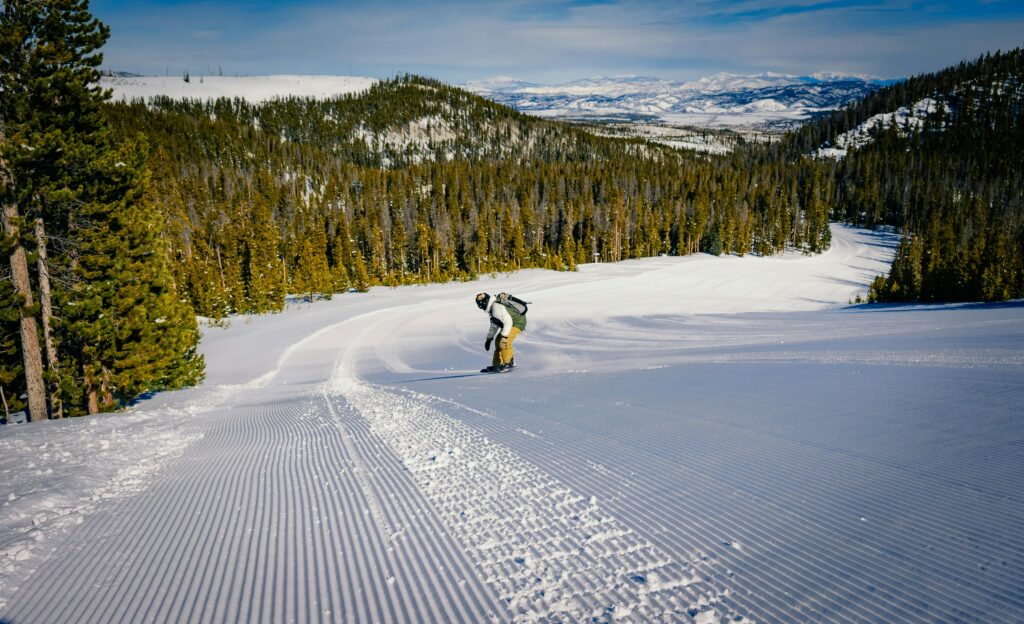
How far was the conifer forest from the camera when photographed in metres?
Answer: 10.9

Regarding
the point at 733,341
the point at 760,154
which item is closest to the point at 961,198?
the point at 760,154

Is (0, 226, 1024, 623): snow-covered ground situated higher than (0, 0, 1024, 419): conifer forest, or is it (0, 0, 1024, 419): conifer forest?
(0, 0, 1024, 419): conifer forest

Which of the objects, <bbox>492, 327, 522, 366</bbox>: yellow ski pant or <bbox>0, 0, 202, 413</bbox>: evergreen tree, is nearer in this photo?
<bbox>0, 0, 202, 413</bbox>: evergreen tree

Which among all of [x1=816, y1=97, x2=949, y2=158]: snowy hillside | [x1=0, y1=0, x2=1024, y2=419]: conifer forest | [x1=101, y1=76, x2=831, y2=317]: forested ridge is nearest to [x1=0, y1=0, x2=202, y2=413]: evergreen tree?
[x1=0, y1=0, x2=1024, y2=419]: conifer forest

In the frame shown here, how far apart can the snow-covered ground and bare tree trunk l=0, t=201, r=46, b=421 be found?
12.0ft

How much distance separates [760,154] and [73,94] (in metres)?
180

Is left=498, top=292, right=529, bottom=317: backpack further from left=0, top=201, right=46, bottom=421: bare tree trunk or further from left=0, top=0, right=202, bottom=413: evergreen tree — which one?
left=0, top=201, right=46, bottom=421: bare tree trunk

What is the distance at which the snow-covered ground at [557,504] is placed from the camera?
2.60 metres

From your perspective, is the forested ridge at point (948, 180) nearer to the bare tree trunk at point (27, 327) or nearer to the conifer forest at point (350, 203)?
the conifer forest at point (350, 203)

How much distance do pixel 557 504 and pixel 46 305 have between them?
1333 centimetres

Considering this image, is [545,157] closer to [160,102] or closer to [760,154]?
[760,154]

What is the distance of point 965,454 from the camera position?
3.96 meters

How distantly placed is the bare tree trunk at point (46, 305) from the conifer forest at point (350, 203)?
53 mm

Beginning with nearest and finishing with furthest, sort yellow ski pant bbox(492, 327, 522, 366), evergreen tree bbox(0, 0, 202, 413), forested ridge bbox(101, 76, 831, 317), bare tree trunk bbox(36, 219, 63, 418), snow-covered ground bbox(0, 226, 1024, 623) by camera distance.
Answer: snow-covered ground bbox(0, 226, 1024, 623)
evergreen tree bbox(0, 0, 202, 413)
bare tree trunk bbox(36, 219, 63, 418)
yellow ski pant bbox(492, 327, 522, 366)
forested ridge bbox(101, 76, 831, 317)
